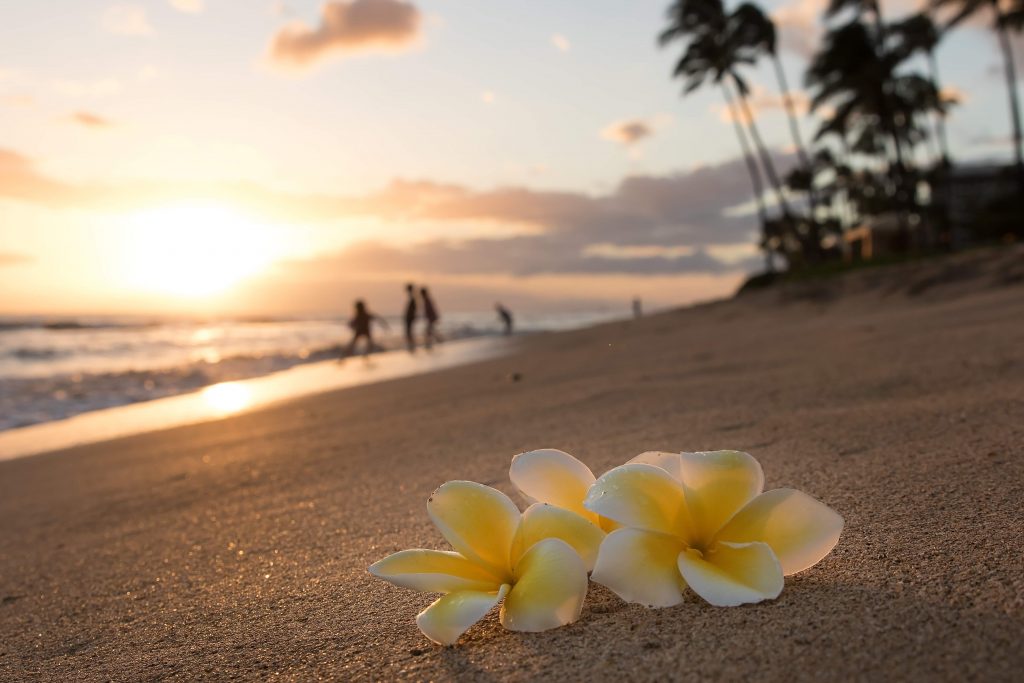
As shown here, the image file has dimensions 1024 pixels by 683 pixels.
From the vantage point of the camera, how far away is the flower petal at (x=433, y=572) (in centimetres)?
107

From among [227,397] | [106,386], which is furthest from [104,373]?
[227,397]

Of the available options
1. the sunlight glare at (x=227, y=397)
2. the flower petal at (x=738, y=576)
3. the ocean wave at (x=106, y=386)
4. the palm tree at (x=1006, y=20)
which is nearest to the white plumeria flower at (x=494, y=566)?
the flower petal at (x=738, y=576)

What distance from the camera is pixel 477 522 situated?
115cm

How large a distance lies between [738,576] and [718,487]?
0.41 ft

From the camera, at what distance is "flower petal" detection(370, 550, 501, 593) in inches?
41.9

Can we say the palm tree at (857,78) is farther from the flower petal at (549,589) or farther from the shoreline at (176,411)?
the flower petal at (549,589)

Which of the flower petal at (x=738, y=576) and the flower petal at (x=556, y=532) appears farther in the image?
the flower petal at (x=556, y=532)

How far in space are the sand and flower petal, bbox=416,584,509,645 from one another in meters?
0.04

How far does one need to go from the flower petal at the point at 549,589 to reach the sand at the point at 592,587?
0.11ft

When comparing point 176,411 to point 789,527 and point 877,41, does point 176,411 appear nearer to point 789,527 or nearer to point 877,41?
point 789,527

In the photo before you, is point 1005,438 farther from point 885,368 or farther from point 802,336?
point 802,336

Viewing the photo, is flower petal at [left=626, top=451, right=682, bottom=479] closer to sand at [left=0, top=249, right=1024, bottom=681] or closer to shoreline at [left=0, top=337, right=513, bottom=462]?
sand at [left=0, top=249, right=1024, bottom=681]

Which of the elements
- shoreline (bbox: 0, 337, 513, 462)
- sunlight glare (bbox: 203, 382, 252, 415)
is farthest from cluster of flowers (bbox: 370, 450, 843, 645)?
sunlight glare (bbox: 203, 382, 252, 415)

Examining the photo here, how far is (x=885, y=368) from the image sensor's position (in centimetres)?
358
